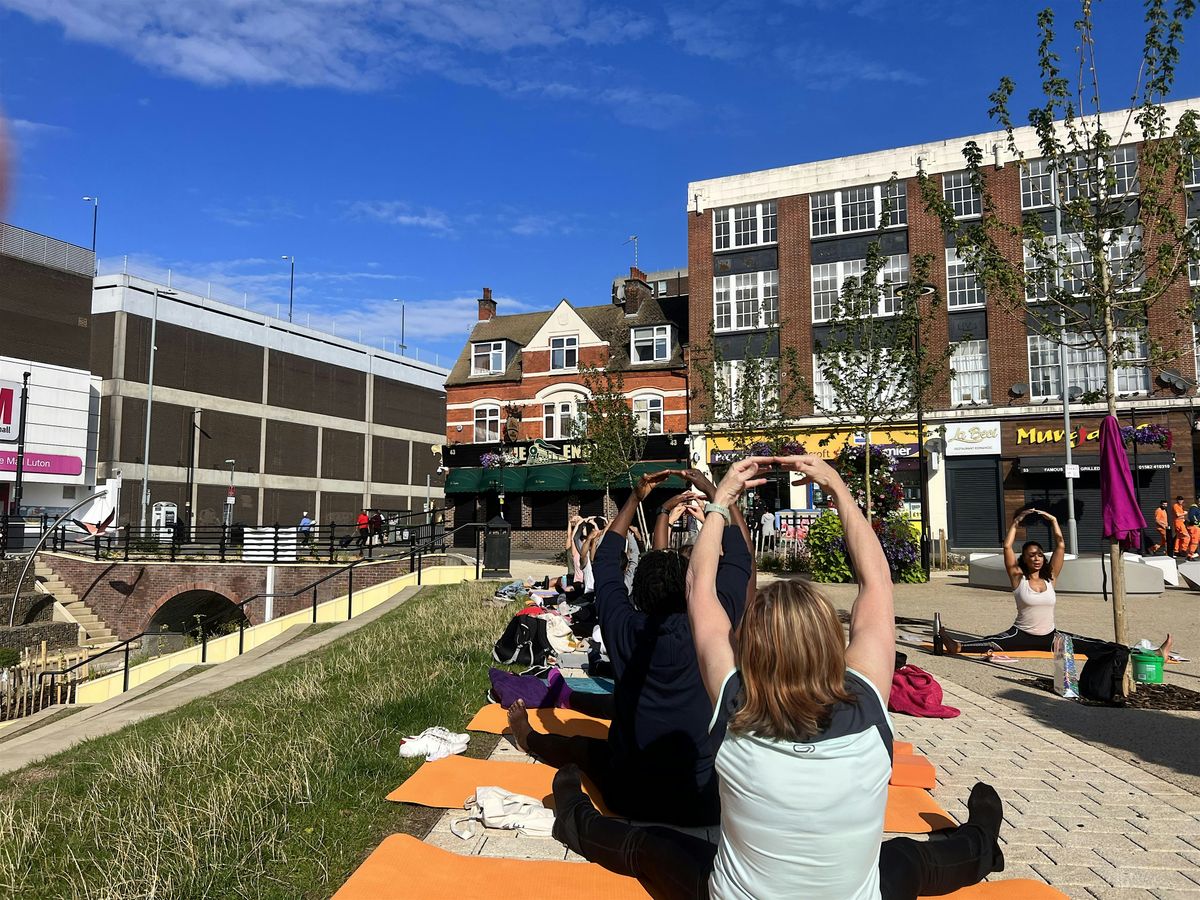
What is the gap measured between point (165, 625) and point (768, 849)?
30975mm

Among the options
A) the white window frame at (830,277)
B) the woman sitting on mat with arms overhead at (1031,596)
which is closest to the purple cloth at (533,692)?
the woman sitting on mat with arms overhead at (1031,596)

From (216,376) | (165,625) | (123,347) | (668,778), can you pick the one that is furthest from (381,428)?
Result: (668,778)

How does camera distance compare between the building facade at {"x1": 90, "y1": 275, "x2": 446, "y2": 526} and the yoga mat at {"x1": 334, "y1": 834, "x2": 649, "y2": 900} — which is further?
the building facade at {"x1": 90, "y1": 275, "x2": 446, "y2": 526}

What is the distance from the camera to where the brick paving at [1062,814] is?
13.1 feet

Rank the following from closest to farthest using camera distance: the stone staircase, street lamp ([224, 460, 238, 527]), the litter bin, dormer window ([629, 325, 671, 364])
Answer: the litter bin → the stone staircase → dormer window ([629, 325, 671, 364]) → street lamp ([224, 460, 238, 527])

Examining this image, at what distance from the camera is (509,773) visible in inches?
211

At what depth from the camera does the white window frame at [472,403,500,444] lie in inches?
1522

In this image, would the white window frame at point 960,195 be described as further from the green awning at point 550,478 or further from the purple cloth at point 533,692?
the purple cloth at point 533,692

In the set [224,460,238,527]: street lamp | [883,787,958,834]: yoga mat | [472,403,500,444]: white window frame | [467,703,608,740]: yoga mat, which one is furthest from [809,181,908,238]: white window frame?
[224,460,238,527]: street lamp

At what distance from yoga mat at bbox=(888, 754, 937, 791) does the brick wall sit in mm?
19899

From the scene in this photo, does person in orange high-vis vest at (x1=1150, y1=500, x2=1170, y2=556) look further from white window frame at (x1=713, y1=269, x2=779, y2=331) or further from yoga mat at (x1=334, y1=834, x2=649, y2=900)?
yoga mat at (x1=334, y1=834, x2=649, y2=900)

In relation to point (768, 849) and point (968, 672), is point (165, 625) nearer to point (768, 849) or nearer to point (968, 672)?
point (968, 672)

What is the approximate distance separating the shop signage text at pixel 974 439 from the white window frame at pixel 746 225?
35.2 feet

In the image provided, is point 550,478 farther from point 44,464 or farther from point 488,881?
point 488,881
